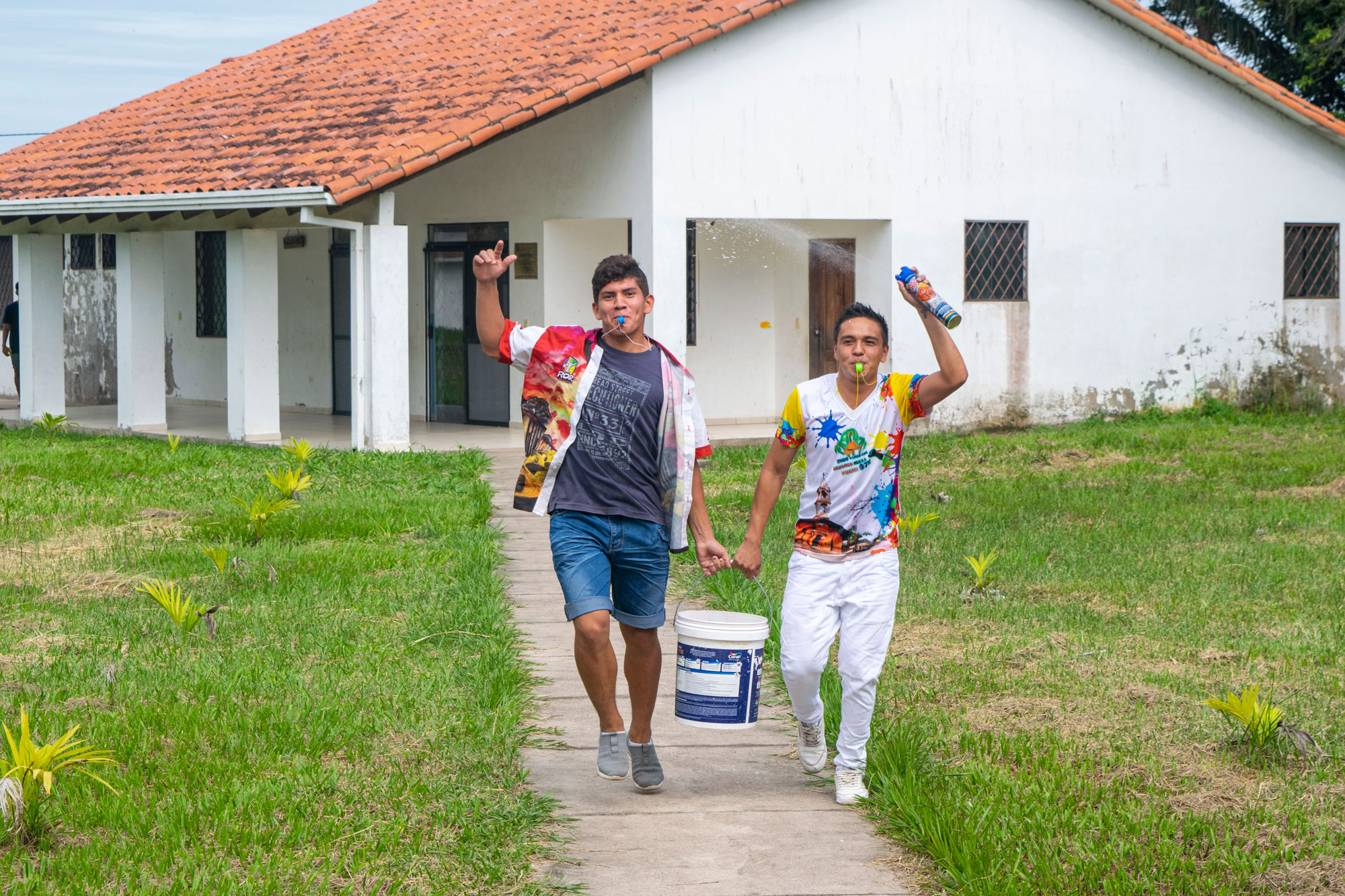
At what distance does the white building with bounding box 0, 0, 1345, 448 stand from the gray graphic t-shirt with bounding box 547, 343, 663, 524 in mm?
8974

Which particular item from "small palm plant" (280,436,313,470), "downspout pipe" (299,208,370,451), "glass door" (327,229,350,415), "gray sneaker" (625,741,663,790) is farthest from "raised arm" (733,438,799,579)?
"glass door" (327,229,350,415)

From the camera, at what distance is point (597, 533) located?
4.95 metres

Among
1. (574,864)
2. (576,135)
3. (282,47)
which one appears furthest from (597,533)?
(282,47)

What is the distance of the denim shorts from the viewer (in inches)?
193

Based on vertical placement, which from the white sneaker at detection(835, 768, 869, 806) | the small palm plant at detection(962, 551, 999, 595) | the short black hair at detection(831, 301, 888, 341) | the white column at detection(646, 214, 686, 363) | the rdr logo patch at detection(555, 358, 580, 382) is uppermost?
the white column at detection(646, 214, 686, 363)

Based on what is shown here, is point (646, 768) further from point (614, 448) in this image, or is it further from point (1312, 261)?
point (1312, 261)

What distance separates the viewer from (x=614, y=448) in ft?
16.4


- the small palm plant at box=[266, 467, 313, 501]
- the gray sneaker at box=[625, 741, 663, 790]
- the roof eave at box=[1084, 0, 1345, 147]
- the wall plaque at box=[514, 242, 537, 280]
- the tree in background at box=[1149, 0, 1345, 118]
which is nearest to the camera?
the gray sneaker at box=[625, 741, 663, 790]

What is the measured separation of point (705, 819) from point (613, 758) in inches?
16.7

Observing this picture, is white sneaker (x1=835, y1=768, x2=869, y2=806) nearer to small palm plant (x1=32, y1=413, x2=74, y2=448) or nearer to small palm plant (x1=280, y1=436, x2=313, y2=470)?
small palm plant (x1=280, y1=436, x2=313, y2=470)

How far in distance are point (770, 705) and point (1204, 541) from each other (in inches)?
182

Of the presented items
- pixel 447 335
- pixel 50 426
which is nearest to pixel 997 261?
pixel 447 335

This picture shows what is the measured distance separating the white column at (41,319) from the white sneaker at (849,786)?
15429mm

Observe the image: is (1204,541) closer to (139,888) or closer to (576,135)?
(139,888)
